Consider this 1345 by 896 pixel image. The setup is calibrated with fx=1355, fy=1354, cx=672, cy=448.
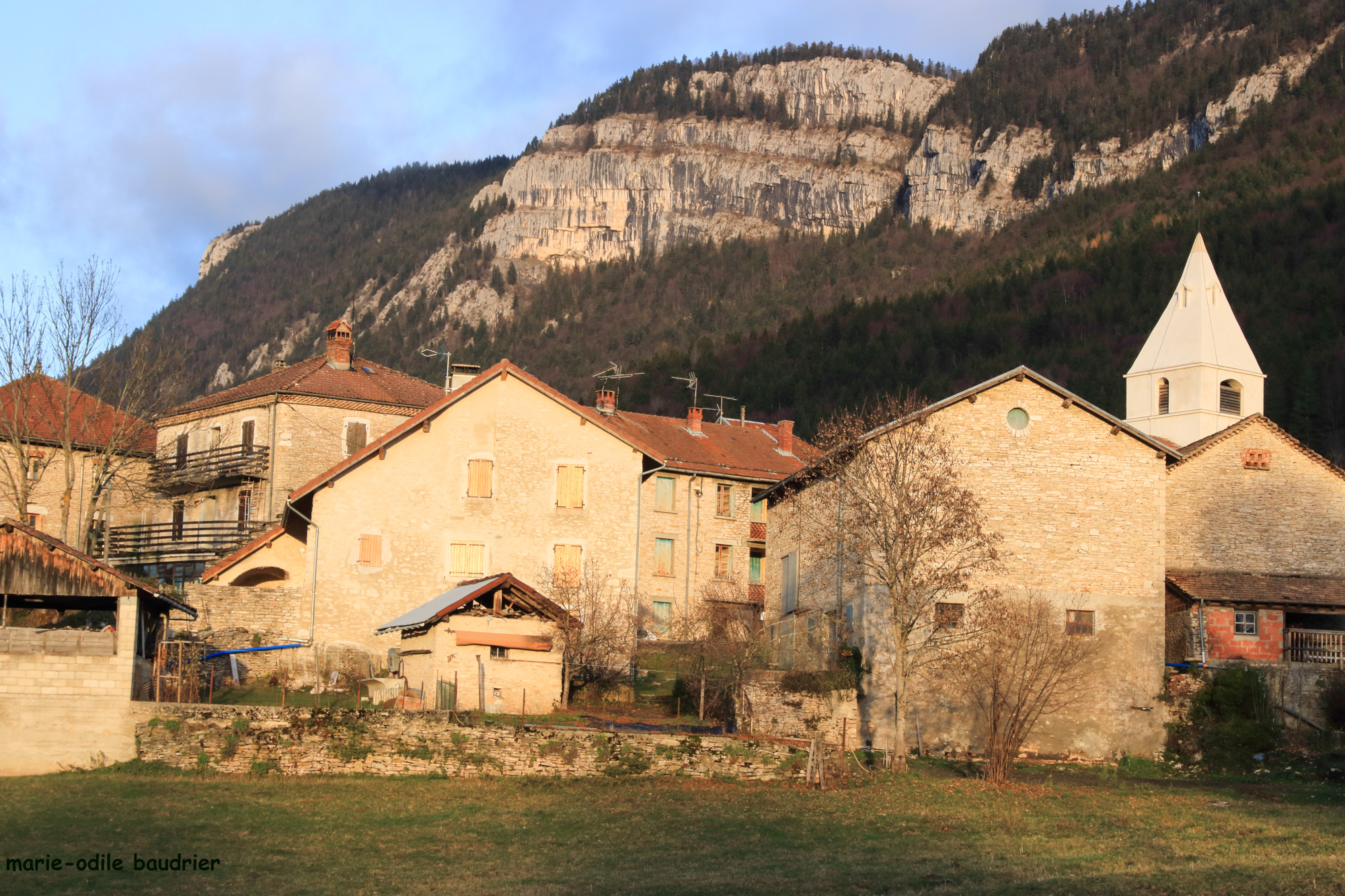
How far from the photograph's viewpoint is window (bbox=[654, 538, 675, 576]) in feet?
149

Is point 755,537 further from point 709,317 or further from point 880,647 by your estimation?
point 709,317

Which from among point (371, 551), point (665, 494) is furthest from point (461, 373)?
point (371, 551)

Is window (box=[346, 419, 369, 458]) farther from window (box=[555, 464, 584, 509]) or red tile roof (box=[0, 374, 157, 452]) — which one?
window (box=[555, 464, 584, 509])

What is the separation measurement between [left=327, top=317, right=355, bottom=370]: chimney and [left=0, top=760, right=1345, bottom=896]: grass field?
28.5 meters

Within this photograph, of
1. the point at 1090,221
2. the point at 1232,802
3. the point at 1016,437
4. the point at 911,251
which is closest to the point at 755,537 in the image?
the point at 1016,437

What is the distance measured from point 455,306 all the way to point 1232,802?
164981mm

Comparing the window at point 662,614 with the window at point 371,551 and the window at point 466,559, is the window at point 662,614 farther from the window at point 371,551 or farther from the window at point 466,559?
the window at point 371,551

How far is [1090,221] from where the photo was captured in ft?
483

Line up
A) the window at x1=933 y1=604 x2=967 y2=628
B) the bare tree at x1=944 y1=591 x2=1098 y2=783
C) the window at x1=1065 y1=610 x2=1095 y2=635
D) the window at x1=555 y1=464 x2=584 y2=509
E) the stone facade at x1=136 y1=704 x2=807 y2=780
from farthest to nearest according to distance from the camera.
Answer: the window at x1=555 y1=464 x2=584 y2=509, the window at x1=1065 y1=610 x2=1095 y2=635, the window at x1=933 y1=604 x2=967 y2=628, the bare tree at x1=944 y1=591 x2=1098 y2=783, the stone facade at x1=136 y1=704 x2=807 y2=780

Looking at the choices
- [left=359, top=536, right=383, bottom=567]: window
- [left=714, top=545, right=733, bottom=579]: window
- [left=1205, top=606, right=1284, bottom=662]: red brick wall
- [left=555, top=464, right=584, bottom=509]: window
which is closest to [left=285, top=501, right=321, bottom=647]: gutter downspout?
[left=359, top=536, right=383, bottom=567]: window

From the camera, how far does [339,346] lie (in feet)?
172

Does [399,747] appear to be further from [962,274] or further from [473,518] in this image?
[962,274]

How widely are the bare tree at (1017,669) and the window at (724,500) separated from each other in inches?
626

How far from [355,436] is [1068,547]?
26.7 meters
